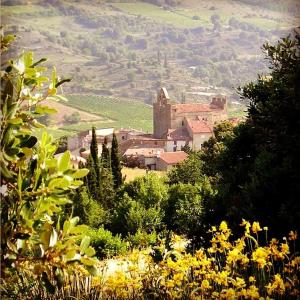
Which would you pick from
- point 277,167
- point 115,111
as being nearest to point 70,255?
point 277,167

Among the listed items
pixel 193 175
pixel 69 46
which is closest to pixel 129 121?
pixel 69 46

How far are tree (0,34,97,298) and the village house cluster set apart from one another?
42074 millimetres

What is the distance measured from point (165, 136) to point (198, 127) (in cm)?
393

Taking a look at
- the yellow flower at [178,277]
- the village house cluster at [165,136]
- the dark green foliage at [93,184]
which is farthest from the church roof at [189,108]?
the yellow flower at [178,277]

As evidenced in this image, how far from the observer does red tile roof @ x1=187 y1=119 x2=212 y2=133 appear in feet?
192

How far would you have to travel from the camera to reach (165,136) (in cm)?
6012

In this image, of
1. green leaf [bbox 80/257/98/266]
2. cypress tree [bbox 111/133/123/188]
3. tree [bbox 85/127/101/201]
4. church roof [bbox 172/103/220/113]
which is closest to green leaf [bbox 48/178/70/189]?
green leaf [bbox 80/257/98/266]

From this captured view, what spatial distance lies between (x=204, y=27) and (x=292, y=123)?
128 metres

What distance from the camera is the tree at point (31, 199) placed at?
5.69 feet

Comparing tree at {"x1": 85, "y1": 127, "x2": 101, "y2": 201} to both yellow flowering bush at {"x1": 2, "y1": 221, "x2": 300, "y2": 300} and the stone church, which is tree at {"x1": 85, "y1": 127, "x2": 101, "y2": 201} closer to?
yellow flowering bush at {"x1": 2, "y1": 221, "x2": 300, "y2": 300}

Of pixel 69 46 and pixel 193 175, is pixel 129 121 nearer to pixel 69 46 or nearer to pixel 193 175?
pixel 69 46

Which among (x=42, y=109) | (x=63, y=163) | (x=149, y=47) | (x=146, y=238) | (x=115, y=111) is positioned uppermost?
(x=42, y=109)

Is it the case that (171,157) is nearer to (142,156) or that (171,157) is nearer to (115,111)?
(142,156)

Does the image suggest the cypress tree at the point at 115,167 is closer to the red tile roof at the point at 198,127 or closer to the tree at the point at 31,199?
the tree at the point at 31,199
